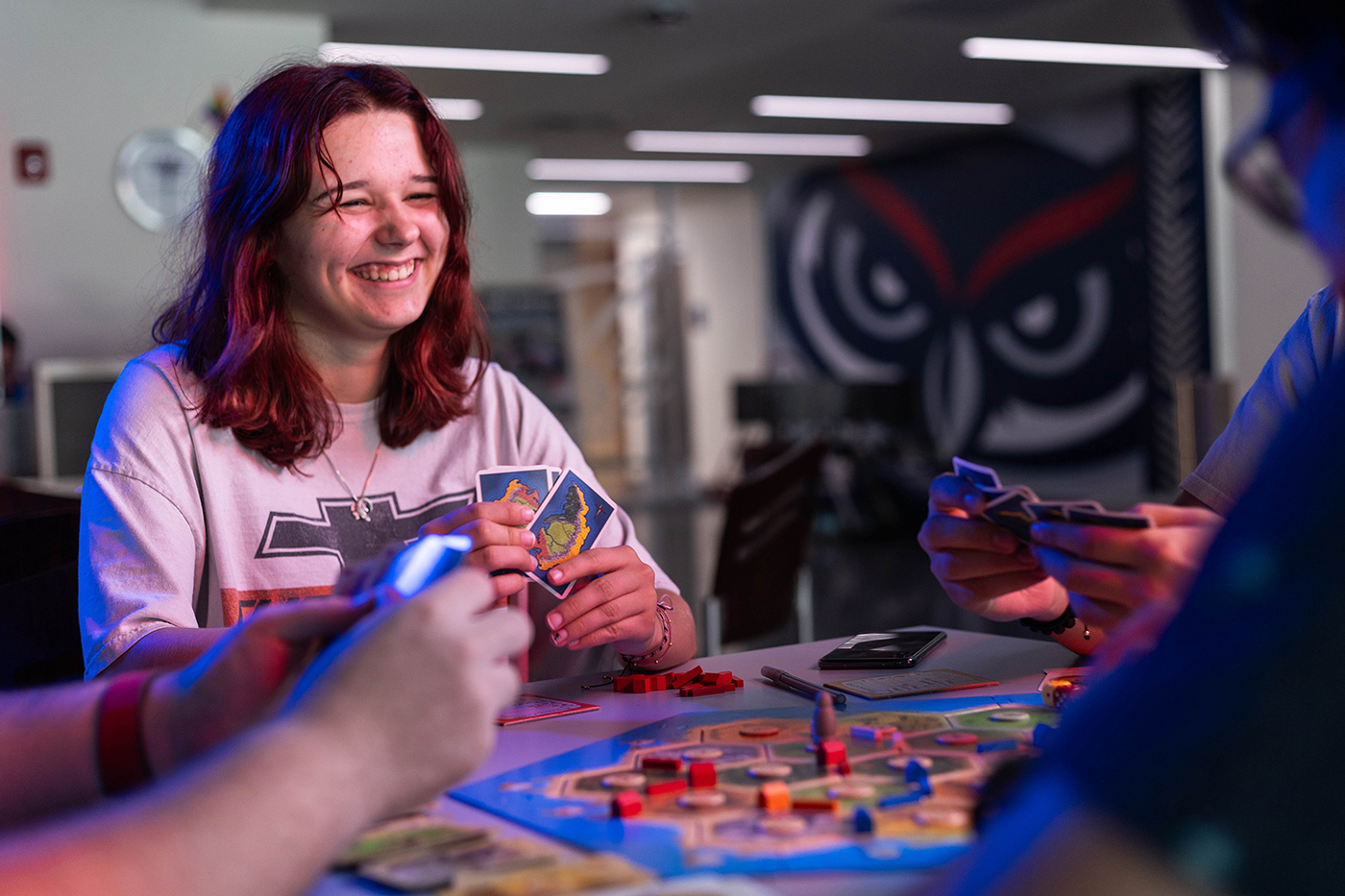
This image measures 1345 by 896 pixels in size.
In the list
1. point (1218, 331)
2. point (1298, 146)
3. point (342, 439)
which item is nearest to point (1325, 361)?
point (1298, 146)

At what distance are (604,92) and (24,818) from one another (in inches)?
308

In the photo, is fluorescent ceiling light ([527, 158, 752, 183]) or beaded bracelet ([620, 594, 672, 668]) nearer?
beaded bracelet ([620, 594, 672, 668])

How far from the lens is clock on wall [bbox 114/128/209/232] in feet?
18.9

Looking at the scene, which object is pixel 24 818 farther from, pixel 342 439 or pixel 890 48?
pixel 890 48

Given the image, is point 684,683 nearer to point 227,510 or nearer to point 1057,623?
point 1057,623

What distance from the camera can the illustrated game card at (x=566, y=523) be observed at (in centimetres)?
142

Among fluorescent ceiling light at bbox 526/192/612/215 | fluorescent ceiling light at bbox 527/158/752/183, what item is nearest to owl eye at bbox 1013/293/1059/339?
fluorescent ceiling light at bbox 527/158/752/183

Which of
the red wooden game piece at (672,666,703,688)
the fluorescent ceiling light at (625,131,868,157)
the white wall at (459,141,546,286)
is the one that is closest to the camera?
the red wooden game piece at (672,666,703,688)

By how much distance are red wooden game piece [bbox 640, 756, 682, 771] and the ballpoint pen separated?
0.94 ft

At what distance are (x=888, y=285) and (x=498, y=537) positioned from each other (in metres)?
10.4

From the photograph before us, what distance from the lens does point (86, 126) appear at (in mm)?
5684

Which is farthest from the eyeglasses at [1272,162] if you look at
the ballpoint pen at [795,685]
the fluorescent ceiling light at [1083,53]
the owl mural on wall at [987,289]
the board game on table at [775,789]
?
the owl mural on wall at [987,289]

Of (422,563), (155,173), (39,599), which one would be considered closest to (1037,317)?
(155,173)

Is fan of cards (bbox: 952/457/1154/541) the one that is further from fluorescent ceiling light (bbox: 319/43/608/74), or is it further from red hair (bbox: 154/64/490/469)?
fluorescent ceiling light (bbox: 319/43/608/74)
